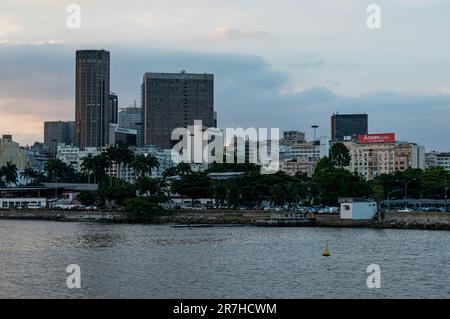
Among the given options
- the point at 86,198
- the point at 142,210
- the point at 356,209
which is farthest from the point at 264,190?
the point at 356,209

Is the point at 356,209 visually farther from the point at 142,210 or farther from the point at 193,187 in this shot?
the point at 193,187

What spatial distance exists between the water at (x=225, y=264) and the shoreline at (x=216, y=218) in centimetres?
1157

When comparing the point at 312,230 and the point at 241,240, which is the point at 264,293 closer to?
the point at 241,240

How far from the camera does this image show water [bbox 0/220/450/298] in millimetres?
58688

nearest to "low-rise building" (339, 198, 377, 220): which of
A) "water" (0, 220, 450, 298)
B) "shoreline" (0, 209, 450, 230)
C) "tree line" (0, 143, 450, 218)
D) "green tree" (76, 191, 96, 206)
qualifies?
"shoreline" (0, 209, 450, 230)

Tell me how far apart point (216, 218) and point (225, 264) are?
75905 millimetres

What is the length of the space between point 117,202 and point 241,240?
88.6 metres

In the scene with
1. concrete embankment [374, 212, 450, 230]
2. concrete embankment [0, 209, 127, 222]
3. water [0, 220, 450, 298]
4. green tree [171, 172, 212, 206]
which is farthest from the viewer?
green tree [171, 172, 212, 206]

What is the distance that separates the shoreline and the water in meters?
11.6

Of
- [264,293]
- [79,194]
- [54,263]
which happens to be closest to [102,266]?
[54,263]

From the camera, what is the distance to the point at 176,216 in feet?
512

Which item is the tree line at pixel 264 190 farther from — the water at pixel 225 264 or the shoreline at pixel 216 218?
the water at pixel 225 264

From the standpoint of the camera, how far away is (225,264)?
74.9 meters

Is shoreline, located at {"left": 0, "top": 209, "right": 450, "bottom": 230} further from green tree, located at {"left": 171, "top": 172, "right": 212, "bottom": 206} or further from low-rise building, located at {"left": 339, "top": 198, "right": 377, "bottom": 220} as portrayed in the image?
green tree, located at {"left": 171, "top": 172, "right": 212, "bottom": 206}
